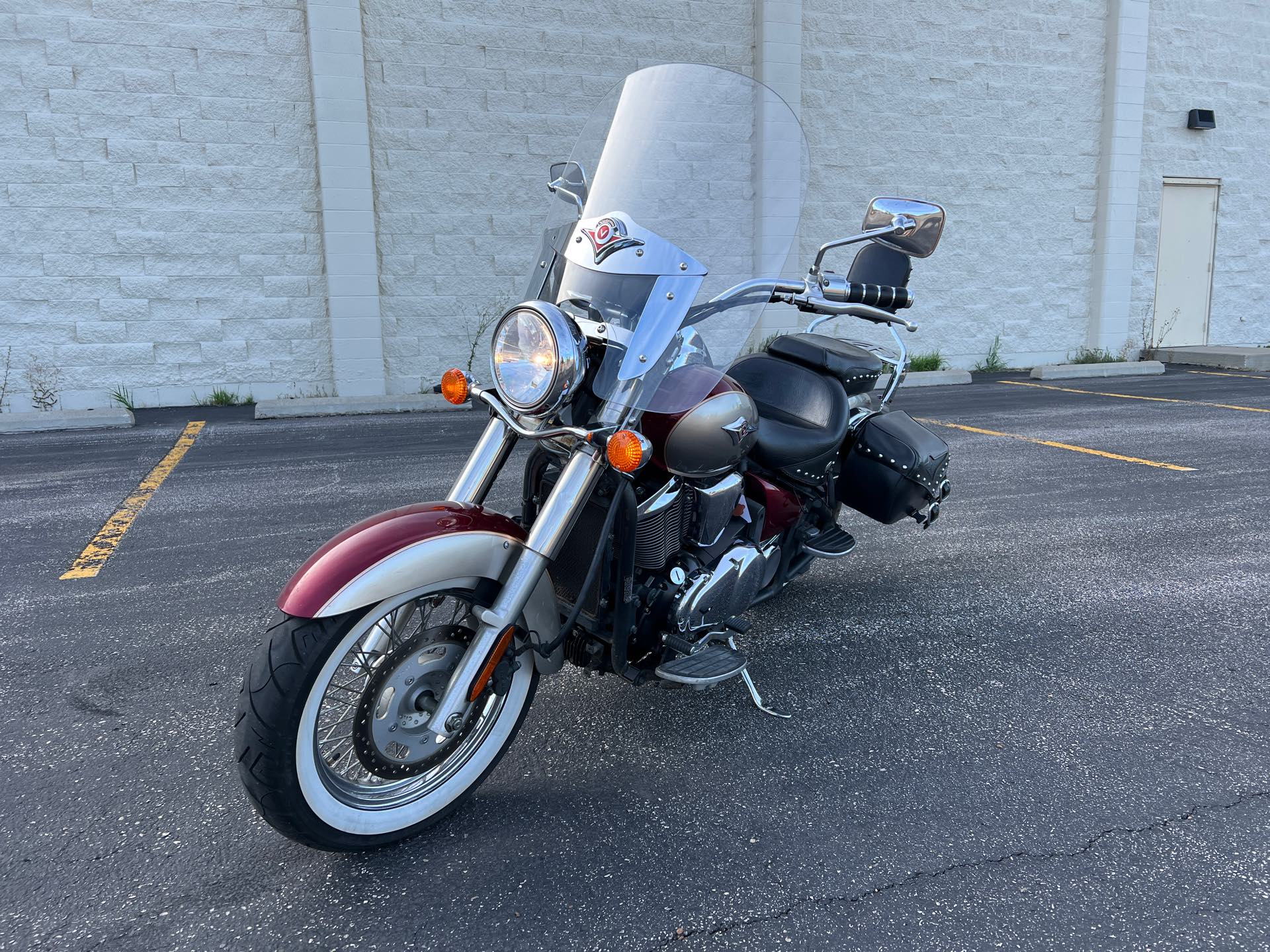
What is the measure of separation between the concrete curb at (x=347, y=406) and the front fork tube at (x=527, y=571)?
22.1ft

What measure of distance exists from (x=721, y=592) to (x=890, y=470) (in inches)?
46.6

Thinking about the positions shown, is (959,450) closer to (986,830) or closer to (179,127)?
(986,830)

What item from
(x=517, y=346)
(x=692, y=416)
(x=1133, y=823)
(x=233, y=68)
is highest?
(x=233, y=68)

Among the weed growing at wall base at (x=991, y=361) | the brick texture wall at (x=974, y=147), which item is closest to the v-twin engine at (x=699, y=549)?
the brick texture wall at (x=974, y=147)

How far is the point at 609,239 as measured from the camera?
2572mm

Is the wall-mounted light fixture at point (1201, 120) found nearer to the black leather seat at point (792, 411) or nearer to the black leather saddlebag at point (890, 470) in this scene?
the black leather saddlebag at point (890, 470)

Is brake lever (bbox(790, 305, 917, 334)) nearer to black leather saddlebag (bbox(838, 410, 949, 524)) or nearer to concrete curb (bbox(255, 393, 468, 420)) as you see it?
black leather saddlebag (bbox(838, 410, 949, 524))

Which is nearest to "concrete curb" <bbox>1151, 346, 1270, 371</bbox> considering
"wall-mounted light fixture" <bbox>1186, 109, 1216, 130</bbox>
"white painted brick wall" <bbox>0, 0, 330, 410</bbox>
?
"wall-mounted light fixture" <bbox>1186, 109, 1216, 130</bbox>

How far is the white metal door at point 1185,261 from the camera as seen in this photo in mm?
13320

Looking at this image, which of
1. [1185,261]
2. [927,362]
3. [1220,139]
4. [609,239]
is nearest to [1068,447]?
[927,362]

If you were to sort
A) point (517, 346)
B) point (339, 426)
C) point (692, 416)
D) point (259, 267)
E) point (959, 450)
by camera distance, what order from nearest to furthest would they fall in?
point (517, 346)
point (692, 416)
point (959, 450)
point (339, 426)
point (259, 267)

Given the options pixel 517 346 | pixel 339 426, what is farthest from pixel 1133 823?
pixel 339 426

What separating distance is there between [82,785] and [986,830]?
2.54 metres

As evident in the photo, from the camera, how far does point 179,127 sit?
888 cm
